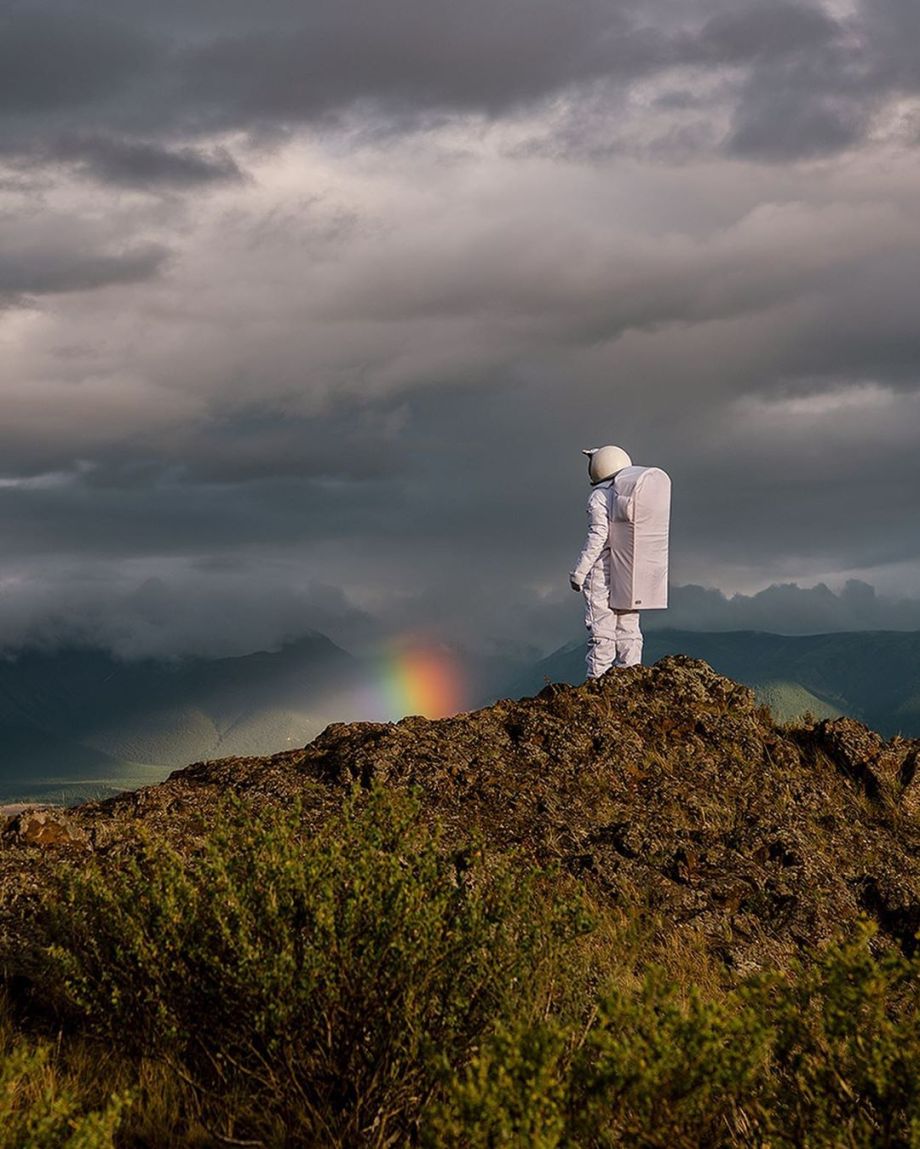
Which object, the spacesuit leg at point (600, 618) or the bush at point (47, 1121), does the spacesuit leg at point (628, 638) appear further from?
the bush at point (47, 1121)

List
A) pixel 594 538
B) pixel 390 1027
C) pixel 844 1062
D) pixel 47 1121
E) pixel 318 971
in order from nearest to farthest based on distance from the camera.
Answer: pixel 47 1121
pixel 844 1062
pixel 318 971
pixel 390 1027
pixel 594 538

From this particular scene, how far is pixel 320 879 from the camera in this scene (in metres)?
6.33

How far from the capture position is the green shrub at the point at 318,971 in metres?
5.92

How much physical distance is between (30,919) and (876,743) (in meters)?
11.3

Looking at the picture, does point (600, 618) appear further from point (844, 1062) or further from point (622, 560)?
point (844, 1062)

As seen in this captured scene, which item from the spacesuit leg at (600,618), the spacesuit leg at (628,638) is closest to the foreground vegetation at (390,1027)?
the spacesuit leg at (600,618)

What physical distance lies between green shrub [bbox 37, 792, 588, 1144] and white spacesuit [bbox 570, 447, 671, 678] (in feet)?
42.9

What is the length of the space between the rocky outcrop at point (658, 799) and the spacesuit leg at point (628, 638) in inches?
114

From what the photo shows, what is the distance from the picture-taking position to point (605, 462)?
20.5 m

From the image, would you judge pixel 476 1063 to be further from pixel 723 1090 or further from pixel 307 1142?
pixel 307 1142

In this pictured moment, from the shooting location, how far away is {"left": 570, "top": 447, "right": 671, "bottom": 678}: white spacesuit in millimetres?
19875

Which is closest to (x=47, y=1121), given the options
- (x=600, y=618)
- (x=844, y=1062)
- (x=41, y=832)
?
(x=844, y=1062)

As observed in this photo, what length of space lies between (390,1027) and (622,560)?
1458 cm

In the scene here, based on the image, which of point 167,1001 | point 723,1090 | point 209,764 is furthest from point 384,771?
point 723,1090
